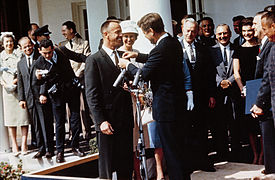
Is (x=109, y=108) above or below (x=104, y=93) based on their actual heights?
below

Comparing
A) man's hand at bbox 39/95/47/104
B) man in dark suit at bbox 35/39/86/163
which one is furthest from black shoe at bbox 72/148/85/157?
man's hand at bbox 39/95/47/104

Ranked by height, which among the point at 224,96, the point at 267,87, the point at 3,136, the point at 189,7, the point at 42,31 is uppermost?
the point at 189,7

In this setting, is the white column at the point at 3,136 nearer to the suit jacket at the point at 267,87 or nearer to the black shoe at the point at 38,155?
the black shoe at the point at 38,155

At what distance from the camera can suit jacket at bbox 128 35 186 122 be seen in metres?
4.67

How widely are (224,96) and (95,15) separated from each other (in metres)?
3.59

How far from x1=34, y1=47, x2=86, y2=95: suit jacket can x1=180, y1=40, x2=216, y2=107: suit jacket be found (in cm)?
167

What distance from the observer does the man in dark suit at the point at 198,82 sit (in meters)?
6.29

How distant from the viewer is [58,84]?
7.20 meters

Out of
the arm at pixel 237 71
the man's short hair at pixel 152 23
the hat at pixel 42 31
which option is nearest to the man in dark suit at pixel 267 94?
the man's short hair at pixel 152 23

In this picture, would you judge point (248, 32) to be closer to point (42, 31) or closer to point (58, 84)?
point (58, 84)

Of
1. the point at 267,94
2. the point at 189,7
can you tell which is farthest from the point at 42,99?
the point at 189,7

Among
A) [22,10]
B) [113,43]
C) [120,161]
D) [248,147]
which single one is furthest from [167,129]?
[22,10]

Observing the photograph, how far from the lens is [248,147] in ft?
25.4

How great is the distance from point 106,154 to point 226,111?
109 inches
